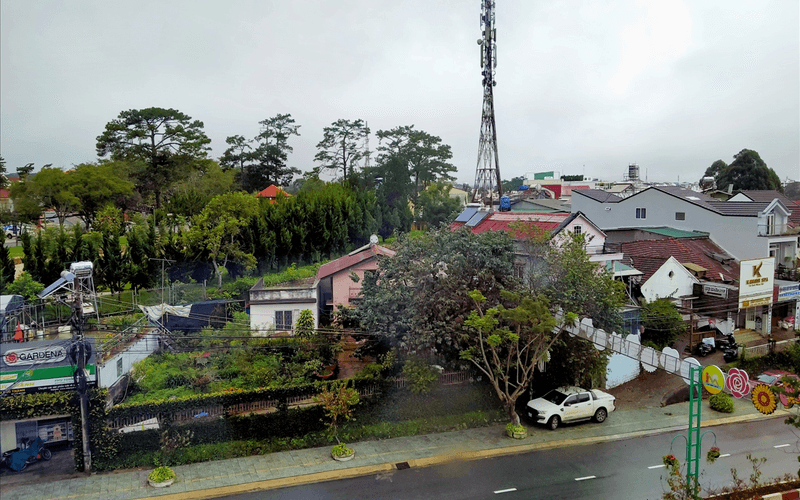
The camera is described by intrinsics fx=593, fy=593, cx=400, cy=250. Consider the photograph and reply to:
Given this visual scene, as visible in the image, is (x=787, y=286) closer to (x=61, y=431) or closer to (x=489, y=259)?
(x=489, y=259)

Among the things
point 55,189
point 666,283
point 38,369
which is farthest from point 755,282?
point 55,189

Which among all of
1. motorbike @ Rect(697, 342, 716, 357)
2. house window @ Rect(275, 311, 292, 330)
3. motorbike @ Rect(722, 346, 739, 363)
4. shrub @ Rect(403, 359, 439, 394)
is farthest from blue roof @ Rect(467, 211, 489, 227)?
shrub @ Rect(403, 359, 439, 394)

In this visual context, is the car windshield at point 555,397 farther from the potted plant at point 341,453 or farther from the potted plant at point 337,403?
the potted plant at point 341,453

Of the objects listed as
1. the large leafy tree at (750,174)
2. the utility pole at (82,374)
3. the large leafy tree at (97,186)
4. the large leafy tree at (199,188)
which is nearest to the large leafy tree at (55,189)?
the large leafy tree at (97,186)

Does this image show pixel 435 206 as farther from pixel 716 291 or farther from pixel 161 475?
pixel 161 475

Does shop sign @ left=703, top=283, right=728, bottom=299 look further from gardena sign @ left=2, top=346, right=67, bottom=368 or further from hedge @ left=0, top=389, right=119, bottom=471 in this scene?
gardena sign @ left=2, top=346, right=67, bottom=368

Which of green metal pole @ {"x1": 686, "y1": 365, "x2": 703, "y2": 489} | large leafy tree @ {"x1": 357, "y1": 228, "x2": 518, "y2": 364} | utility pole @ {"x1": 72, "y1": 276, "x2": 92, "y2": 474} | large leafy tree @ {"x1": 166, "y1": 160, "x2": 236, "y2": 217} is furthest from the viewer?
large leafy tree @ {"x1": 166, "y1": 160, "x2": 236, "y2": 217}
